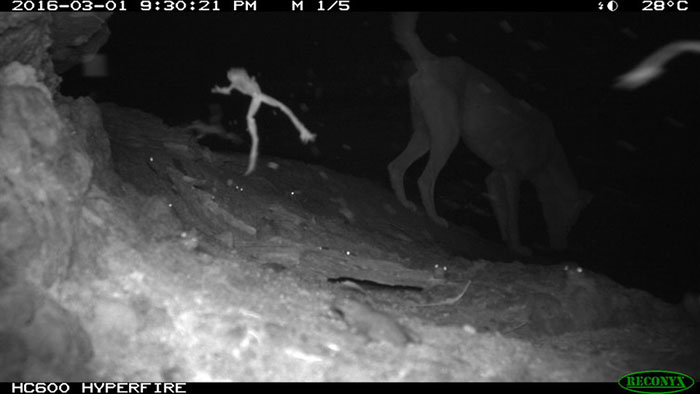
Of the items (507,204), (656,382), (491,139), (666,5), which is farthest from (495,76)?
(656,382)

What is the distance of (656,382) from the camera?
7.57ft

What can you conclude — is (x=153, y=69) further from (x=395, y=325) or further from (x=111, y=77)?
(x=395, y=325)

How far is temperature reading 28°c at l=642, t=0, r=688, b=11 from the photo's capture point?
16.8ft

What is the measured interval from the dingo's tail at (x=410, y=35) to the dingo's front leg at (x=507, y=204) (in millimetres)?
1805

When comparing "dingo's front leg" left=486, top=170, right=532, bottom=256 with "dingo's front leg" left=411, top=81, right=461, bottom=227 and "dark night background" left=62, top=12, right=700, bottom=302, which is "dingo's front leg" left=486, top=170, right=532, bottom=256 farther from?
"dark night background" left=62, top=12, right=700, bottom=302

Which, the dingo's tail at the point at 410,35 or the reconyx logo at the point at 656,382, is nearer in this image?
the reconyx logo at the point at 656,382

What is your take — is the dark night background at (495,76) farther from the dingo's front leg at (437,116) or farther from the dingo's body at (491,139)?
the dingo's front leg at (437,116)

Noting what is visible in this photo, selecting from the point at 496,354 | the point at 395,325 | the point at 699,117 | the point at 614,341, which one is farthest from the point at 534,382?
the point at 699,117

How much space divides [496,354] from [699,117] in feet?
19.8

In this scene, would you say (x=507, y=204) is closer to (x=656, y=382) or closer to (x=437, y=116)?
(x=437, y=116)

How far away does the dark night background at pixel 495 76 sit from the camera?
654cm

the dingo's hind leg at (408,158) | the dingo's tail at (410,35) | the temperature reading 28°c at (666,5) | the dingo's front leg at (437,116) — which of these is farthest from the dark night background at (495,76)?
the dingo's tail at (410,35)

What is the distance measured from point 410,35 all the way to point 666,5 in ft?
8.90

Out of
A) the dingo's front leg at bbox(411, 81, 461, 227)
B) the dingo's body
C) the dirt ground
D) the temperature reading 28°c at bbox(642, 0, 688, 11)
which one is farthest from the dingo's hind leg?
the temperature reading 28°c at bbox(642, 0, 688, 11)
